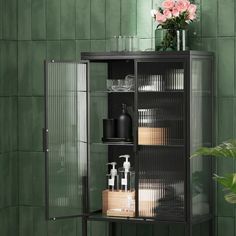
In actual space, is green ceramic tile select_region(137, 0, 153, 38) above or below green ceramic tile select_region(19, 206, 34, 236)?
above

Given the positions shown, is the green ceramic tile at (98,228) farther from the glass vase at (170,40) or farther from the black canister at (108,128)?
the glass vase at (170,40)

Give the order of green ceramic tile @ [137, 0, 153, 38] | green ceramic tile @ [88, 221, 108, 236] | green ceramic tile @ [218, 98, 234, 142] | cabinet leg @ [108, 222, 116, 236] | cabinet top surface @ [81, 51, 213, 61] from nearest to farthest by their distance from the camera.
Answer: cabinet top surface @ [81, 51, 213, 61]
green ceramic tile @ [218, 98, 234, 142]
green ceramic tile @ [137, 0, 153, 38]
cabinet leg @ [108, 222, 116, 236]
green ceramic tile @ [88, 221, 108, 236]

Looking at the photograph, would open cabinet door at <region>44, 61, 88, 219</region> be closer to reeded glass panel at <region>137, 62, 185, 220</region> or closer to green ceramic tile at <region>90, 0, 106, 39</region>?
reeded glass panel at <region>137, 62, 185, 220</region>

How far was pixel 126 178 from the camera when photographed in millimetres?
5633

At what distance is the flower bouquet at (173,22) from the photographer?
5492 mm

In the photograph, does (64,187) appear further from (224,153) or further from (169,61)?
(224,153)

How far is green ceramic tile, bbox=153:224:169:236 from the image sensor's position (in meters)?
5.94

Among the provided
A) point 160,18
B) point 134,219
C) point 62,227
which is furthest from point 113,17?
point 62,227

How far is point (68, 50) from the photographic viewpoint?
6.15 meters

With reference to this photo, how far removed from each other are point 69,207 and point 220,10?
178 centimetres

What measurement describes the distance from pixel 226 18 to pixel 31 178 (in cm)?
200

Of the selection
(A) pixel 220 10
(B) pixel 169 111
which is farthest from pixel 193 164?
(A) pixel 220 10

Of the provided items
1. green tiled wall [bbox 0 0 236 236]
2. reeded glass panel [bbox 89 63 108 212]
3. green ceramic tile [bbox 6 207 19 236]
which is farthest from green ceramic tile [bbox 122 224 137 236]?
green ceramic tile [bbox 6 207 19 236]

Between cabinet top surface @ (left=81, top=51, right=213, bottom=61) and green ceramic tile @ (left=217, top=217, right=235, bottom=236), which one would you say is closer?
cabinet top surface @ (left=81, top=51, right=213, bottom=61)
